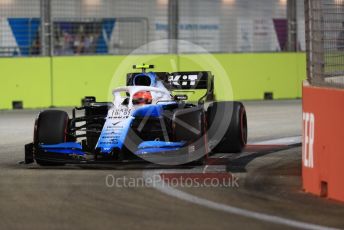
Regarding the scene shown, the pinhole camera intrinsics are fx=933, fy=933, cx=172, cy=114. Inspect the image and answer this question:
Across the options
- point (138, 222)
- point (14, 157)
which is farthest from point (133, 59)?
point (138, 222)

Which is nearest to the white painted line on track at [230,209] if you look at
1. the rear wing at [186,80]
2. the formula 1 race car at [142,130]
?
the formula 1 race car at [142,130]

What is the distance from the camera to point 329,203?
358 inches

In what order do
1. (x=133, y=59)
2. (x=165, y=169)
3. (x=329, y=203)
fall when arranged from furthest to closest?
(x=133, y=59)
(x=165, y=169)
(x=329, y=203)

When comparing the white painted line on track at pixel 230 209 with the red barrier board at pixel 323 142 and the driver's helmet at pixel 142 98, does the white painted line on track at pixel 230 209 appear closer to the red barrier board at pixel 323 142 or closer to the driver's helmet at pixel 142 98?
the red barrier board at pixel 323 142

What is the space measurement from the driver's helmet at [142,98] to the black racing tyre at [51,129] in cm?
99

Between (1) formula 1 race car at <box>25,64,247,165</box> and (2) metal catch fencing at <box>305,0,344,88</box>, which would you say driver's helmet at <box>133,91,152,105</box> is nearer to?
(1) formula 1 race car at <box>25,64,247,165</box>

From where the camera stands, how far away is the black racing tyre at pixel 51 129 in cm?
1223

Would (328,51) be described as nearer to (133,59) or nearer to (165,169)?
(165,169)

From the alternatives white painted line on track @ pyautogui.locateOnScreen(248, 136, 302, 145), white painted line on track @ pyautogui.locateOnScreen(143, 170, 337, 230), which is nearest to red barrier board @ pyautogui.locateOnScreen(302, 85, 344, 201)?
white painted line on track @ pyautogui.locateOnScreen(143, 170, 337, 230)

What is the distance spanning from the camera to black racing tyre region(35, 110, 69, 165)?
40.1ft

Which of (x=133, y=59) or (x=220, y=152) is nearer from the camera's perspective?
(x=220, y=152)

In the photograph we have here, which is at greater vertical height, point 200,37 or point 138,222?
point 200,37

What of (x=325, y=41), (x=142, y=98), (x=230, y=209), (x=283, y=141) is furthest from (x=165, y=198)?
(x=283, y=141)

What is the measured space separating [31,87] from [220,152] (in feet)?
35.5
